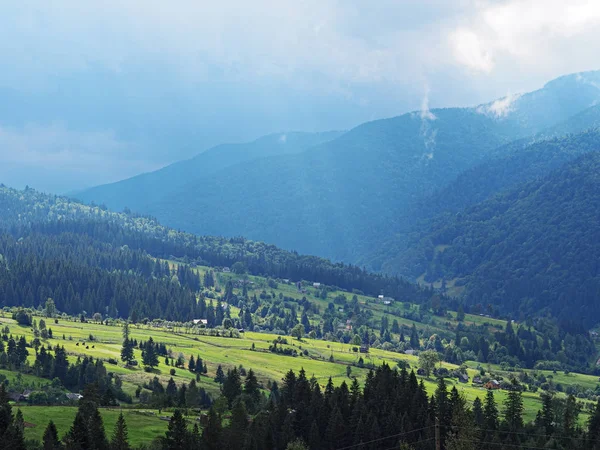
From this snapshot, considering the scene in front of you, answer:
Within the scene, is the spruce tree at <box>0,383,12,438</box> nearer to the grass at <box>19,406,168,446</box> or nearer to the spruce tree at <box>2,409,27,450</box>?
the spruce tree at <box>2,409,27,450</box>

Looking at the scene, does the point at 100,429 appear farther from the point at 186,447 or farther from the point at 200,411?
the point at 200,411

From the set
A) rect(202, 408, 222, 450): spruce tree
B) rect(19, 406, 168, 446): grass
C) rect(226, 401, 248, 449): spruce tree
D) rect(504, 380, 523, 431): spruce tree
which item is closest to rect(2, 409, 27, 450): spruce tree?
rect(19, 406, 168, 446): grass

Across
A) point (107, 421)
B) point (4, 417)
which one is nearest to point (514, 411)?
point (107, 421)

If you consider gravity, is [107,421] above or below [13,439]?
below

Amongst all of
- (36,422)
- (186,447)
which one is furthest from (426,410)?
(36,422)

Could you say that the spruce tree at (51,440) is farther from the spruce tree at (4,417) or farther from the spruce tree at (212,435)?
the spruce tree at (212,435)

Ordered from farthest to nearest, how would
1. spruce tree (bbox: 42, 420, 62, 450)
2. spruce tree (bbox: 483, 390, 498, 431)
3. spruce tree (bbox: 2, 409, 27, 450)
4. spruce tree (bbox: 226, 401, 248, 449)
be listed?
Answer: spruce tree (bbox: 483, 390, 498, 431)
spruce tree (bbox: 226, 401, 248, 449)
spruce tree (bbox: 42, 420, 62, 450)
spruce tree (bbox: 2, 409, 27, 450)

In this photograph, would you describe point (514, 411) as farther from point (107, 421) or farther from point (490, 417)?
point (107, 421)

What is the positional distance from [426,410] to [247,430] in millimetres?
37249

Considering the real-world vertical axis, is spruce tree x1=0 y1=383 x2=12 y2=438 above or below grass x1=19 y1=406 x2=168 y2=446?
above

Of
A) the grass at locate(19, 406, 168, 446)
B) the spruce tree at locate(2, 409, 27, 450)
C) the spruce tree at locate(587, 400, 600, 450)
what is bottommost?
the grass at locate(19, 406, 168, 446)

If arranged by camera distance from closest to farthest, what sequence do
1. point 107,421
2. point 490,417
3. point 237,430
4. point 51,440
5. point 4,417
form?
point 51,440
point 4,417
point 237,430
point 107,421
point 490,417

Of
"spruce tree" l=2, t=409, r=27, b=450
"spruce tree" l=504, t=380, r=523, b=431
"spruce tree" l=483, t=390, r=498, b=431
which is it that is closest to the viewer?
"spruce tree" l=2, t=409, r=27, b=450

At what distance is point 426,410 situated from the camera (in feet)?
544
